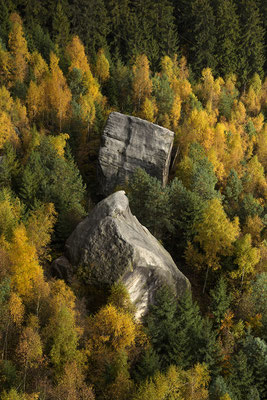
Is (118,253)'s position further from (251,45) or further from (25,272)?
(251,45)

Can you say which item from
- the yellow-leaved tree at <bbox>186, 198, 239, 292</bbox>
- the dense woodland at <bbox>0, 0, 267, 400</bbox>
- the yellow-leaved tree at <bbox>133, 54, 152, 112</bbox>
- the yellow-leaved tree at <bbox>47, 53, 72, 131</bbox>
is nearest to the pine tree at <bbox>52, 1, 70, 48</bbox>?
the dense woodland at <bbox>0, 0, 267, 400</bbox>

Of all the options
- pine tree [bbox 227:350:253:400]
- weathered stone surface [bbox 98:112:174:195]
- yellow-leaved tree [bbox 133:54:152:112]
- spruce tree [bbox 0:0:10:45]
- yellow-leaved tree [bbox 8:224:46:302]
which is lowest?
pine tree [bbox 227:350:253:400]

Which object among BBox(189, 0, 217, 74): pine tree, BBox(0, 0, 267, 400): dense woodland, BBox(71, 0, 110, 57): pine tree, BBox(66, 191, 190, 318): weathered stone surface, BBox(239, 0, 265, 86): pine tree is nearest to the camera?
BBox(0, 0, 267, 400): dense woodland

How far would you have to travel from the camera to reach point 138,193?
153ft

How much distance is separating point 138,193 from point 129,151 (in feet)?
30.7

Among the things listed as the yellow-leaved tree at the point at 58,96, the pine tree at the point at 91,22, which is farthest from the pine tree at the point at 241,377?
the pine tree at the point at 91,22

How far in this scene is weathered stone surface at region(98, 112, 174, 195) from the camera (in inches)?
2098

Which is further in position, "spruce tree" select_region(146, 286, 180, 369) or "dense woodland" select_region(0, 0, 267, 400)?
"spruce tree" select_region(146, 286, 180, 369)

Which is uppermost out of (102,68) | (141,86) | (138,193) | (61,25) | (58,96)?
(61,25)

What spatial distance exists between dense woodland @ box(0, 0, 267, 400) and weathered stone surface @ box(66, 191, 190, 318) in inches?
49.6

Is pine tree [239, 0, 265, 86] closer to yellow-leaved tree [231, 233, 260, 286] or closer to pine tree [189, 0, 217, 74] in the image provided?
pine tree [189, 0, 217, 74]

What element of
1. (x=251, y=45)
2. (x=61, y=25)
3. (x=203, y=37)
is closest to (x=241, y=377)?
(x=61, y=25)

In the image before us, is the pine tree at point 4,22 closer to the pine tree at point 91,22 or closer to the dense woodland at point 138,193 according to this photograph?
the dense woodland at point 138,193

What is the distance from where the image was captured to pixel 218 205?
43188mm
